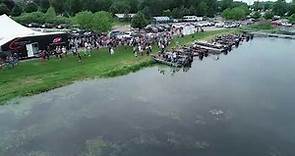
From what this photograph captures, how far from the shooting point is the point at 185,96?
3803cm

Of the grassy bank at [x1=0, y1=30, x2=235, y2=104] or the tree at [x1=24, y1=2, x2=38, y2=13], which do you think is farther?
the tree at [x1=24, y1=2, x2=38, y2=13]

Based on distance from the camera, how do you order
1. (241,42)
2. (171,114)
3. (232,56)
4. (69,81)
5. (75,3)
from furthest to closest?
(75,3) < (241,42) < (232,56) < (69,81) < (171,114)

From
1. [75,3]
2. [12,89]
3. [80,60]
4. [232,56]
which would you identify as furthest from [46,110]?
[75,3]

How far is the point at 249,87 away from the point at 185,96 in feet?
25.9

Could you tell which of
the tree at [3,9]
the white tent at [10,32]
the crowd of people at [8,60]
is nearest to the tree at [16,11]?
the tree at [3,9]

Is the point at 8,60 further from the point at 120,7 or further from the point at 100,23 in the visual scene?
the point at 120,7

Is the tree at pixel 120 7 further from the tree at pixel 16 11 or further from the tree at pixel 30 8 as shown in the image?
the tree at pixel 16 11

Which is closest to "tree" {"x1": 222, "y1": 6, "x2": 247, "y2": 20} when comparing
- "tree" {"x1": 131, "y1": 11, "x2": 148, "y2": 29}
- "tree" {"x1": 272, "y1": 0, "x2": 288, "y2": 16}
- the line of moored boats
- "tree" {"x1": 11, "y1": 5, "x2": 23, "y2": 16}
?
"tree" {"x1": 272, "y1": 0, "x2": 288, "y2": 16}

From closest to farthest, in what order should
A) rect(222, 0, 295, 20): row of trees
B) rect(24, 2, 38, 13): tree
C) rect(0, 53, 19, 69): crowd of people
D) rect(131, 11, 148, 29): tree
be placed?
rect(0, 53, 19, 69): crowd of people
rect(131, 11, 148, 29): tree
rect(24, 2, 38, 13): tree
rect(222, 0, 295, 20): row of trees

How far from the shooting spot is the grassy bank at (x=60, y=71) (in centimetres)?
3844

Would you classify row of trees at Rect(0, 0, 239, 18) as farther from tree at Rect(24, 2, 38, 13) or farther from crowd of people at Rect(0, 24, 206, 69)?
crowd of people at Rect(0, 24, 206, 69)

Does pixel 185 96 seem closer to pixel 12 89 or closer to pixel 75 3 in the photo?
pixel 12 89

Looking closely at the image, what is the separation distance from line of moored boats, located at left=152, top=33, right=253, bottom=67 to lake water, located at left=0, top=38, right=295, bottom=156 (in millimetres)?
3639

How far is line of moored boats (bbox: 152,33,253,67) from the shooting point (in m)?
51.5
